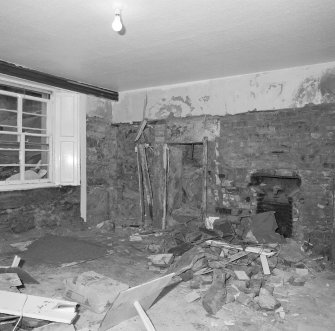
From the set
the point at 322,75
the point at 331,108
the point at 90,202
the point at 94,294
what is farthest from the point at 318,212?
the point at 90,202

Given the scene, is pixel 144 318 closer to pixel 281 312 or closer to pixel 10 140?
pixel 281 312

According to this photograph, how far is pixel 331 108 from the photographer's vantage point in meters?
4.57

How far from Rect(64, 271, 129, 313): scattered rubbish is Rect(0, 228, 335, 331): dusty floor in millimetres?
91

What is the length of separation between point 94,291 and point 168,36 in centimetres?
285

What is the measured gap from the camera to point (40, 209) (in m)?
5.60

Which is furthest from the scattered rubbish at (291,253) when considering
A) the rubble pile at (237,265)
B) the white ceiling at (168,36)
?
the white ceiling at (168,36)

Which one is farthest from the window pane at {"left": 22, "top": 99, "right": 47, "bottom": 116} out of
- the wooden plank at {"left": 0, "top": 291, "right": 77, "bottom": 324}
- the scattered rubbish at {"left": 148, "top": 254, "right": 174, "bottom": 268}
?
the wooden plank at {"left": 0, "top": 291, "right": 77, "bottom": 324}

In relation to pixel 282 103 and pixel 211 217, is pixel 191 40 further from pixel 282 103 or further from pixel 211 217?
pixel 211 217

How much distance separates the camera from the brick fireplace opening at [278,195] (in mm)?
5020

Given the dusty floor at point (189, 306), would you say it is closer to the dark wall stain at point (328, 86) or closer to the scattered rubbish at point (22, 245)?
the scattered rubbish at point (22, 245)

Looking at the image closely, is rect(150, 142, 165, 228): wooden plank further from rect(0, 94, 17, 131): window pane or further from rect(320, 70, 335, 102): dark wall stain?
rect(320, 70, 335, 102): dark wall stain

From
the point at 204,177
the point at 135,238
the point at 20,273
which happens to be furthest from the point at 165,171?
the point at 20,273

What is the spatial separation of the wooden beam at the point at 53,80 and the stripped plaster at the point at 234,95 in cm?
45

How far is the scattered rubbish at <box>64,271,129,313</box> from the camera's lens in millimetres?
2799
